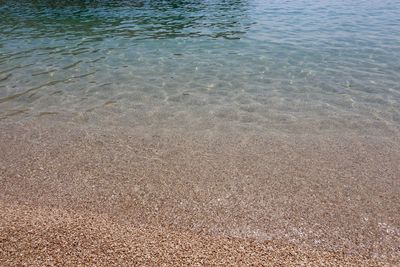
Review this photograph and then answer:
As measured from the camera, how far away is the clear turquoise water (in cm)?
667

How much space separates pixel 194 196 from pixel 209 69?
5.35 meters

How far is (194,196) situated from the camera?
14.4ft

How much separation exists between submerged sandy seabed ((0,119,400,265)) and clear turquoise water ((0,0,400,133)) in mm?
634

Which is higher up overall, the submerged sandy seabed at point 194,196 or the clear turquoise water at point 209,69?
the submerged sandy seabed at point 194,196

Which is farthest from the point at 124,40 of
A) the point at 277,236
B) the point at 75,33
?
the point at 277,236

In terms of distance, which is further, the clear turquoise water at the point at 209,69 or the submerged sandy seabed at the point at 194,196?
the clear turquoise water at the point at 209,69

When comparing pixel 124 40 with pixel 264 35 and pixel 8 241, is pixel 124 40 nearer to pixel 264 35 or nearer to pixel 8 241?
pixel 264 35

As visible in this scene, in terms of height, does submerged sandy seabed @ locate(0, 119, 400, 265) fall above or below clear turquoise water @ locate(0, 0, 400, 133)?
above

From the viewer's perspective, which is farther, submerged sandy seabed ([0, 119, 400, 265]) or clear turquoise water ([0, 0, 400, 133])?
Result: clear turquoise water ([0, 0, 400, 133])

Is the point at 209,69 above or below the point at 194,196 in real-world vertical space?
below

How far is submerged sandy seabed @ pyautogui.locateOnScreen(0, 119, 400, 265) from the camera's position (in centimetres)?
339

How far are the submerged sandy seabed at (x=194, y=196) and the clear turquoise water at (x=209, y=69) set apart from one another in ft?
2.08

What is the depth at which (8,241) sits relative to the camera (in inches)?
133

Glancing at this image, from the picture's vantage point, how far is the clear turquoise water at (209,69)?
263 inches
